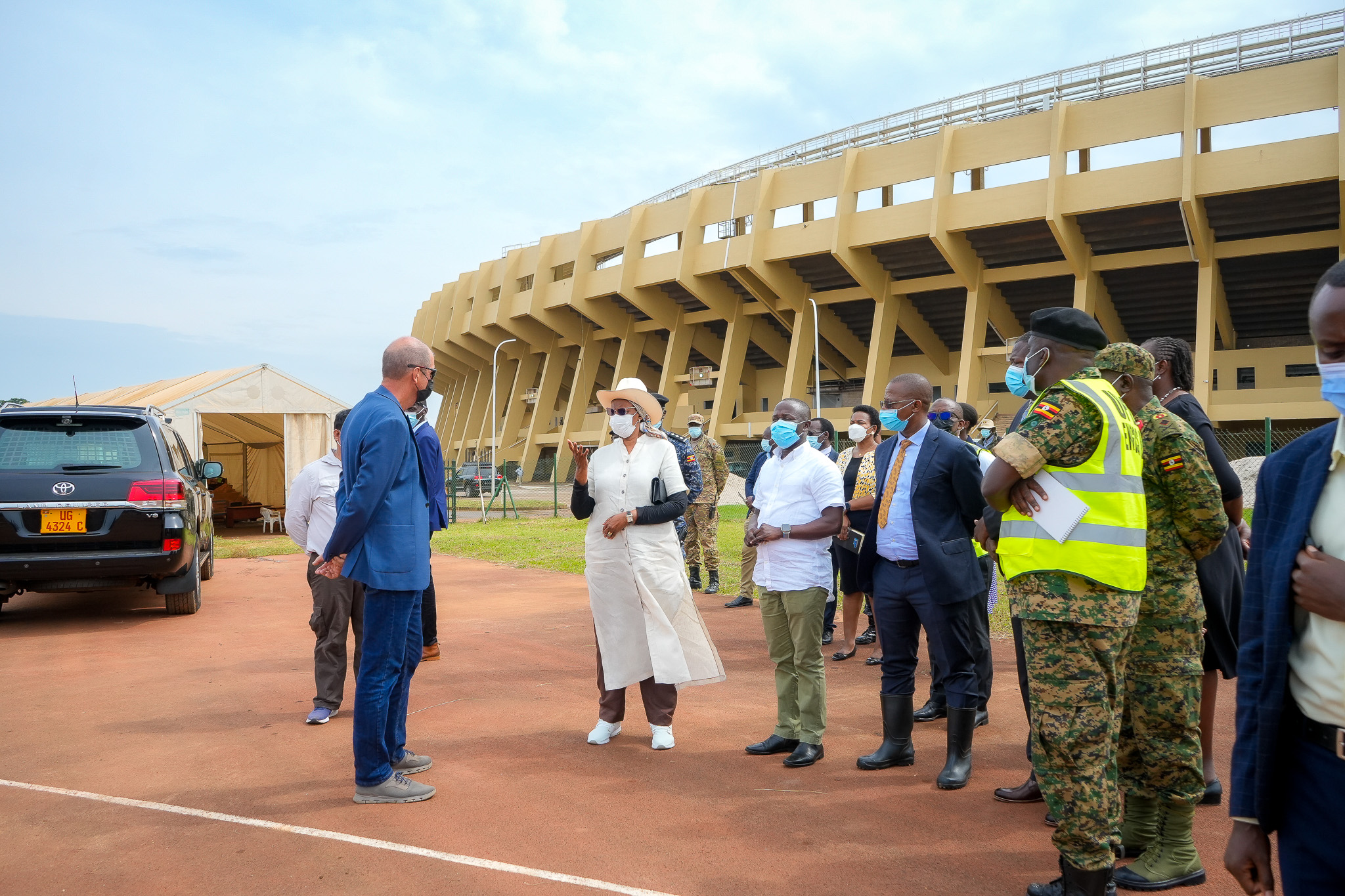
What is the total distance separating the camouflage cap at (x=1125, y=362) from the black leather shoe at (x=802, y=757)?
2521 millimetres

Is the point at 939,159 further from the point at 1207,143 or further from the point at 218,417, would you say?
→ the point at 218,417

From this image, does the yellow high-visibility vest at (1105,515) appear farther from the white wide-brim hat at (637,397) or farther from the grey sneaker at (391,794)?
the grey sneaker at (391,794)

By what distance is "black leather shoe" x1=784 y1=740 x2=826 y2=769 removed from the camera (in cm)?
485

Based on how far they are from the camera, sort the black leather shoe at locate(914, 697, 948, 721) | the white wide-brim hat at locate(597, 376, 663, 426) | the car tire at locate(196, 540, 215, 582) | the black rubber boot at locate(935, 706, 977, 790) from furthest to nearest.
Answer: the car tire at locate(196, 540, 215, 582)
the black leather shoe at locate(914, 697, 948, 721)
the white wide-brim hat at locate(597, 376, 663, 426)
the black rubber boot at locate(935, 706, 977, 790)

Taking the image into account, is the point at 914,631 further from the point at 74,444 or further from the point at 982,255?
the point at 982,255

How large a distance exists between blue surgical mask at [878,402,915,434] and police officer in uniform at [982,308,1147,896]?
168 cm

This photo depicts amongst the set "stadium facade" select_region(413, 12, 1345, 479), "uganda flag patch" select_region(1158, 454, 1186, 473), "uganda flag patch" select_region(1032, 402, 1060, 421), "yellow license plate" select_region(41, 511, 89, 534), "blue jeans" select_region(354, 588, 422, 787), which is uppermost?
"stadium facade" select_region(413, 12, 1345, 479)

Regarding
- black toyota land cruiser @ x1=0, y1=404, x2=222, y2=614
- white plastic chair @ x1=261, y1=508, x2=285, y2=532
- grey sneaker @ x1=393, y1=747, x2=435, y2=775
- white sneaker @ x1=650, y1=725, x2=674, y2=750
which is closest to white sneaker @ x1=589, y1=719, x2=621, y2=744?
white sneaker @ x1=650, y1=725, x2=674, y2=750

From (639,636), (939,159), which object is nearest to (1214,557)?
(639,636)

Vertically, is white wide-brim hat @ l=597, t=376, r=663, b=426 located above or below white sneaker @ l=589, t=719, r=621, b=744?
above

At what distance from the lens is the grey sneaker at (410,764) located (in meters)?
4.73

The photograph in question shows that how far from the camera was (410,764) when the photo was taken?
475cm

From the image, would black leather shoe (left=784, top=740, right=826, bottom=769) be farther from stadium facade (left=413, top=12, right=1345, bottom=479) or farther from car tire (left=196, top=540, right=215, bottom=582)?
stadium facade (left=413, top=12, right=1345, bottom=479)

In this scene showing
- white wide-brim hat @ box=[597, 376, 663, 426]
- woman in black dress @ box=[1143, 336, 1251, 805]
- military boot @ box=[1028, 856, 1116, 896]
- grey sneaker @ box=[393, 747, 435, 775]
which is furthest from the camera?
white wide-brim hat @ box=[597, 376, 663, 426]
